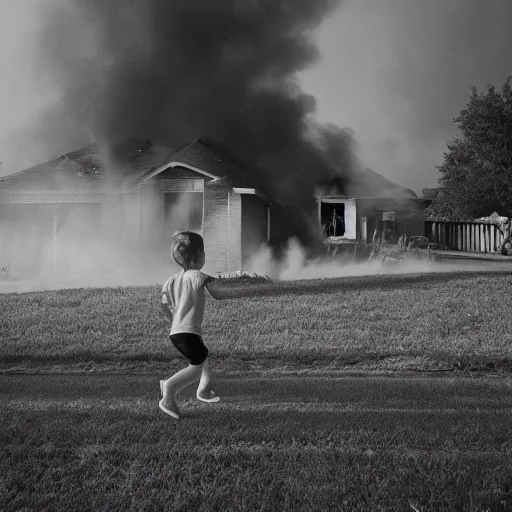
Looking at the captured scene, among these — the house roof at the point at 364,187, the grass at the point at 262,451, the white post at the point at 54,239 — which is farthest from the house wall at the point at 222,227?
the grass at the point at 262,451

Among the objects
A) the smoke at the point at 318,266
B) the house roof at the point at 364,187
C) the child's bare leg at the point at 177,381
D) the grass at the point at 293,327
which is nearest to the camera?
the child's bare leg at the point at 177,381

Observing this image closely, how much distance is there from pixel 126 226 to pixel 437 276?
28.4ft

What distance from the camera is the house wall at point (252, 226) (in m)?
17.0

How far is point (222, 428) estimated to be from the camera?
416 cm

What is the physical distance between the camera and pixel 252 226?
17.5 m

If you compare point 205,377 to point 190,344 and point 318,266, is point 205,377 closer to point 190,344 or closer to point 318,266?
point 190,344

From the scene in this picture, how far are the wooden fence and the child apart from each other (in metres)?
23.8

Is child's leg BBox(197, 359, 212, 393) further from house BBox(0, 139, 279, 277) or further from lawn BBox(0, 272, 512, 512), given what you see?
house BBox(0, 139, 279, 277)

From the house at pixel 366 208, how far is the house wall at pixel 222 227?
3.62m

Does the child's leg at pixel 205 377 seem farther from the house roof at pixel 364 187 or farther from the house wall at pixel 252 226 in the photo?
the house roof at pixel 364 187

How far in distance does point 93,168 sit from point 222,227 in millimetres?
4894

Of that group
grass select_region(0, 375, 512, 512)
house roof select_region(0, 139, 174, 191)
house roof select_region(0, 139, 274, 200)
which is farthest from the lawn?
house roof select_region(0, 139, 174, 191)

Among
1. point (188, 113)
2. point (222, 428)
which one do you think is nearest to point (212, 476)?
point (222, 428)

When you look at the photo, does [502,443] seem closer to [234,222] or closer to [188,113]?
[234,222]
